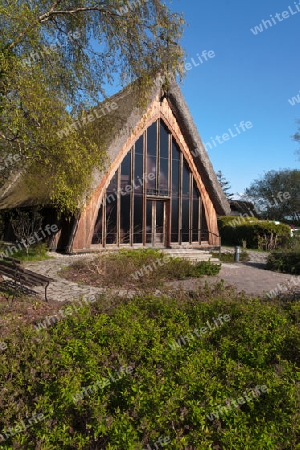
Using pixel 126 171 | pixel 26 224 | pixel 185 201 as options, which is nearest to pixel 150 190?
pixel 126 171

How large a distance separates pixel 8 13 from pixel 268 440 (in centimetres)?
671

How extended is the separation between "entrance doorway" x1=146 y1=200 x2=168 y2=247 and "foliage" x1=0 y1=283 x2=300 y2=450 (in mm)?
10944

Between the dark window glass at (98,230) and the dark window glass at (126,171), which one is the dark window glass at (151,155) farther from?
the dark window glass at (98,230)

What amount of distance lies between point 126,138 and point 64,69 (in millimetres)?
A: 5828

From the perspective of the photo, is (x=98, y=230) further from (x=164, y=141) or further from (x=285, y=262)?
(x=285, y=262)

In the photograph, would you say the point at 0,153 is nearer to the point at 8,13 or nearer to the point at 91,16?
the point at 8,13

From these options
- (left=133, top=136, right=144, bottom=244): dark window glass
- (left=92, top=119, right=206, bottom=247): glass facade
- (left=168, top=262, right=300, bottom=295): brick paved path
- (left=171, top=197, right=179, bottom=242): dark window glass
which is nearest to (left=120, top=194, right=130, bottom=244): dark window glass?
(left=92, top=119, right=206, bottom=247): glass facade

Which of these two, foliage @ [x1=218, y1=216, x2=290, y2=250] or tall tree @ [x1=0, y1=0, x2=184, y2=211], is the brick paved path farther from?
foliage @ [x1=218, y1=216, x2=290, y2=250]

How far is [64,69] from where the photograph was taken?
770cm

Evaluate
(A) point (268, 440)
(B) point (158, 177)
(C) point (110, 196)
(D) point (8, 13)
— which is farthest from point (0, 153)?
(B) point (158, 177)

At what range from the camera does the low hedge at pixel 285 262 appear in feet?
37.9

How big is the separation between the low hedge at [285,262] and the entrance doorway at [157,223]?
5.20 metres

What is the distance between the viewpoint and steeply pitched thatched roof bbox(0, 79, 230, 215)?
12523 millimetres

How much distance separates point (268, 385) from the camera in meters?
2.75
